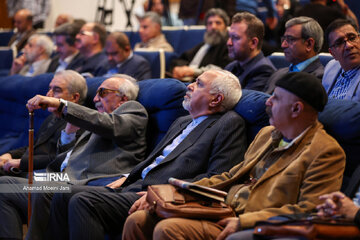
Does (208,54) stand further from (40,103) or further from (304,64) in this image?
(40,103)

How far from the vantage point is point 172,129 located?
309 cm

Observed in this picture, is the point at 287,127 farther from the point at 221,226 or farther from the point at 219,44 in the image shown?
the point at 219,44

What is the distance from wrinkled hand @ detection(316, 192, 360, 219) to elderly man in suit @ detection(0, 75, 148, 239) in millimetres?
1431

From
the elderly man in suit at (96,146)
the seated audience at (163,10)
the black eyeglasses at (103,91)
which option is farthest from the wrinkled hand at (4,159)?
the seated audience at (163,10)

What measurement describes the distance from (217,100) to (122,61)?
101 inches

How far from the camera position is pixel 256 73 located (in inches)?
153

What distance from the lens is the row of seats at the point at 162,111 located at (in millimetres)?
2307

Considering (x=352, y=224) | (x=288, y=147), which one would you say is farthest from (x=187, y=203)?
(x=352, y=224)

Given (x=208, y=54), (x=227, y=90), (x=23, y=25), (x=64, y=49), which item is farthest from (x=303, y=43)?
(x=23, y=25)

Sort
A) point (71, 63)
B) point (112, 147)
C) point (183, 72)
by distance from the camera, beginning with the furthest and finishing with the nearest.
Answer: point (71, 63), point (183, 72), point (112, 147)

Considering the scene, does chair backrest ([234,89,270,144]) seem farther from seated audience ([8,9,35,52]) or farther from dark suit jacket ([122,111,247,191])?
seated audience ([8,9,35,52])

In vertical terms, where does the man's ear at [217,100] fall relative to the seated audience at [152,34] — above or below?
above

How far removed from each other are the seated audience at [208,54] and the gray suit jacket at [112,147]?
1.68m

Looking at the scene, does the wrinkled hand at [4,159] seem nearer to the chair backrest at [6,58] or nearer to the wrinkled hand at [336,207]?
the wrinkled hand at [336,207]
